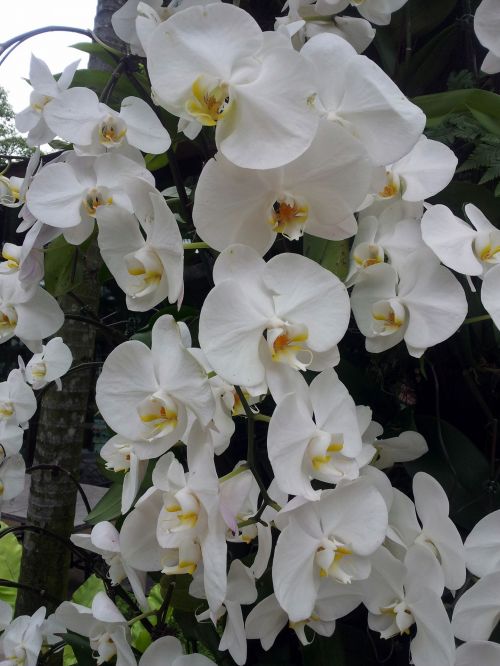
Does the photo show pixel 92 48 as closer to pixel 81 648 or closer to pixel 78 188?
pixel 78 188

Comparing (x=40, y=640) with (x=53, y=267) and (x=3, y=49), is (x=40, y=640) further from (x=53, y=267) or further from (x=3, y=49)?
(x=3, y=49)

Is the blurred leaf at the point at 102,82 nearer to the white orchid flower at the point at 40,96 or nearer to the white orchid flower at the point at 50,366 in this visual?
the white orchid flower at the point at 40,96

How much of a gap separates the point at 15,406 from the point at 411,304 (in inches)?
19.7

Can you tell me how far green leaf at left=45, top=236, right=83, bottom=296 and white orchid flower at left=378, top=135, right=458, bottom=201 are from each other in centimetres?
33

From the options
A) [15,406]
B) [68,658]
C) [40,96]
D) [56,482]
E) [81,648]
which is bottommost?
[68,658]

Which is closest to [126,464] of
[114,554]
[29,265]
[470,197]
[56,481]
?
[114,554]

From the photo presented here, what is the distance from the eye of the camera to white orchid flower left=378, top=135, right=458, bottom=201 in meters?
0.44

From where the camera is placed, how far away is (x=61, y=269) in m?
0.62

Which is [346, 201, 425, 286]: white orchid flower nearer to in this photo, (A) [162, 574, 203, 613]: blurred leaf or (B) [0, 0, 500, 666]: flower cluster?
(B) [0, 0, 500, 666]: flower cluster

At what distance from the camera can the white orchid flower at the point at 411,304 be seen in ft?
1.34

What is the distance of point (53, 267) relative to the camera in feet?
2.02

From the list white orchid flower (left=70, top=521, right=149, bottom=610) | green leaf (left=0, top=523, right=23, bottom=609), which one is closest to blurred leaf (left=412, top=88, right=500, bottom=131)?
white orchid flower (left=70, top=521, right=149, bottom=610)

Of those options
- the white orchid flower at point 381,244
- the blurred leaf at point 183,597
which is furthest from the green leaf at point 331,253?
the blurred leaf at point 183,597

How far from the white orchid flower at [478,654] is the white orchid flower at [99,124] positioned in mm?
431
